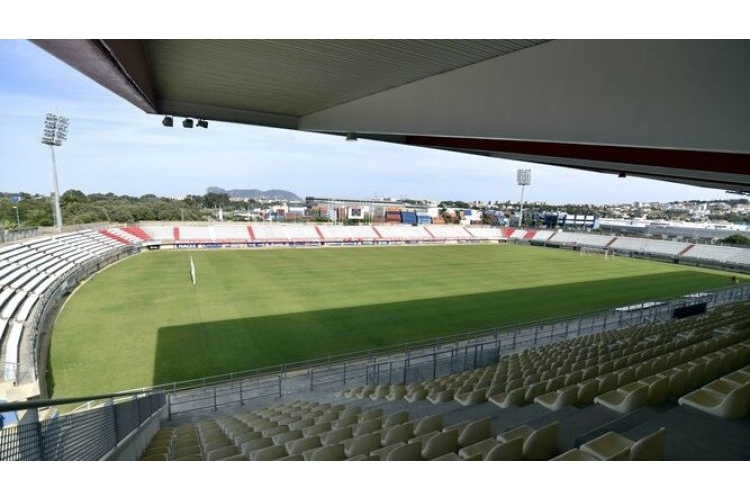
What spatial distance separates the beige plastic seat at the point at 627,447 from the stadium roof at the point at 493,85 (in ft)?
9.50

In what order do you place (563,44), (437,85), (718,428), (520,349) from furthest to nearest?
(520,349), (437,85), (563,44), (718,428)

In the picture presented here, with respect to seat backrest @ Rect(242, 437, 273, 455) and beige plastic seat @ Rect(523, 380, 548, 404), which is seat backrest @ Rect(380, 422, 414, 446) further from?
beige plastic seat @ Rect(523, 380, 548, 404)

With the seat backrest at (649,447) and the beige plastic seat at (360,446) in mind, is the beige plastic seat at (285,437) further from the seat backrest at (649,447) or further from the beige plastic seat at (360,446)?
the seat backrest at (649,447)

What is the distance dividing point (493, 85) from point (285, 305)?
15436 mm

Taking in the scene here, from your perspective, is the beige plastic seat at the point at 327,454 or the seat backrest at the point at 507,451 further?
the beige plastic seat at the point at 327,454

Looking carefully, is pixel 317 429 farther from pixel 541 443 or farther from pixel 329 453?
pixel 541 443

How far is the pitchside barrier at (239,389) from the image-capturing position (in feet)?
9.89

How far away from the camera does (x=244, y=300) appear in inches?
784

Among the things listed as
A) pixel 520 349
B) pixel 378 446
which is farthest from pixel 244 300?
pixel 378 446

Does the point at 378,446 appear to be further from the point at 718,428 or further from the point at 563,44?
the point at 563,44

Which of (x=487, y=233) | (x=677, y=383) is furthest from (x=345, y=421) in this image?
(x=487, y=233)

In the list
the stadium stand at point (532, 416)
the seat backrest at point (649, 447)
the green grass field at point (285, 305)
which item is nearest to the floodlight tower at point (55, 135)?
the green grass field at point (285, 305)

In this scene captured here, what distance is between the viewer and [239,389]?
10117 millimetres
